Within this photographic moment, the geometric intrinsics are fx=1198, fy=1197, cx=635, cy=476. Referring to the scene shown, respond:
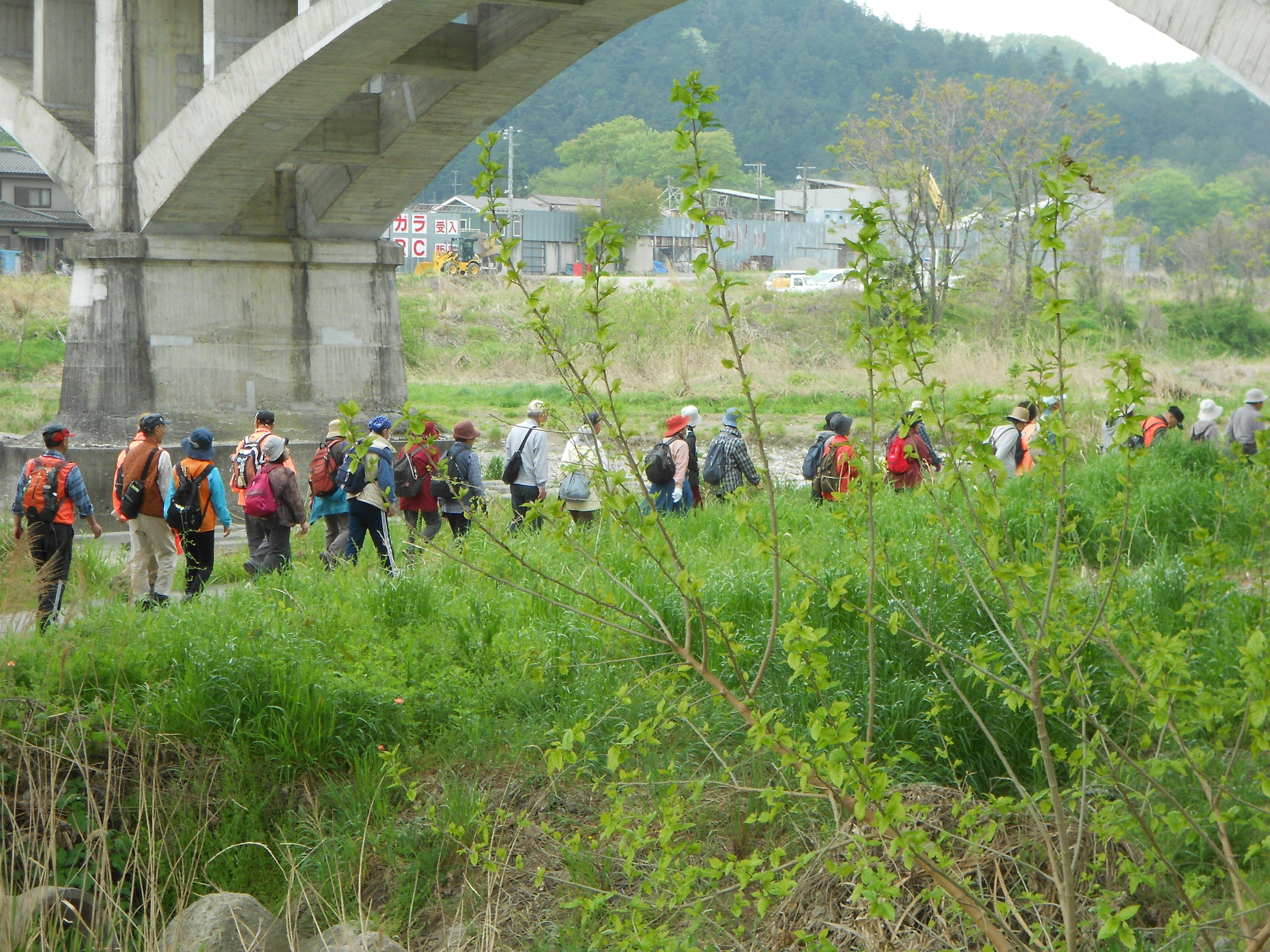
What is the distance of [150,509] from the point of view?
28.1ft

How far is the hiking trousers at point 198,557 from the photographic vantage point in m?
8.53

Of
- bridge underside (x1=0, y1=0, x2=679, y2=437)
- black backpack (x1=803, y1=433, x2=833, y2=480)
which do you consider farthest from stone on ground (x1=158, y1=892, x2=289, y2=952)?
bridge underside (x1=0, y1=0, x2=679, y2=437)

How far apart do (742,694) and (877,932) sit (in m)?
1.35

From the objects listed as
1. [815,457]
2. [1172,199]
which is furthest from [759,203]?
[815,457]

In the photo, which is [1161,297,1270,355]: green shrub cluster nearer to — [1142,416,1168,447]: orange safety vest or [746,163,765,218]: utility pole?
[1142,416,1168,447]: orange safety vest

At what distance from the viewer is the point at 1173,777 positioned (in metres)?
4.30

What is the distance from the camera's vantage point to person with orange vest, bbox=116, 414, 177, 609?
848cm

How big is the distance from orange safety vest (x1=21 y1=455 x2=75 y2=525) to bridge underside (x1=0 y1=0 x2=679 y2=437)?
12.9 feet

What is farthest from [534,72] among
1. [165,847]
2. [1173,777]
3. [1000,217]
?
[1000,217]

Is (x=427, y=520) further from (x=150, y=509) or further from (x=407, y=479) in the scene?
(x=150, y=509)

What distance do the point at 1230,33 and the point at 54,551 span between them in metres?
7.31

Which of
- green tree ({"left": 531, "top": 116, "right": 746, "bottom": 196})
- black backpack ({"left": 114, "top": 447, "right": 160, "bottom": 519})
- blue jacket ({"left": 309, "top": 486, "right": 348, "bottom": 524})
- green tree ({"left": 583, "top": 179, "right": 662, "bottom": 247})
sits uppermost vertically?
green tree ({"left": 531, "top": 116, "right": 746, "bottom": 196})

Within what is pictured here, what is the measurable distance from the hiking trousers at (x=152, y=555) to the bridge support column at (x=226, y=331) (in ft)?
18.3

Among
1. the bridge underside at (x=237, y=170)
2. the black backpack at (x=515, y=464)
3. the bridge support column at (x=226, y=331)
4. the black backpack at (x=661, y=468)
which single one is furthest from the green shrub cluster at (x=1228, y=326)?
the black backpack at (x=515, y=464)
